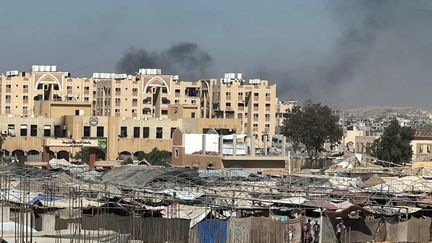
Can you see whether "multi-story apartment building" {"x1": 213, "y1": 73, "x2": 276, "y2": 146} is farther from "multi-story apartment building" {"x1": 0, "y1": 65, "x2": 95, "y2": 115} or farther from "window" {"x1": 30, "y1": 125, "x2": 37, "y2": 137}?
"window" {"x1": 30, "y1": 125, "x2": 37, "y2": 137}

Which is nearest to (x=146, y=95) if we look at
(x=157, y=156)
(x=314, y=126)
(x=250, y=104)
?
(x=250, y=104)

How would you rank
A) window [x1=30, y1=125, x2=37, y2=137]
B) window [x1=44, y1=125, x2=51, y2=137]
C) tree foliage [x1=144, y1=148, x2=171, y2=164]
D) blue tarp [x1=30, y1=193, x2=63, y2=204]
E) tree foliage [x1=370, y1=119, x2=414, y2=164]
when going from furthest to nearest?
window [x1=44, y1=125, x2=51, y2=137]
window [x1=30, y1=125, x2=37, y2=137]
tree foliage [x1=144, y1=148, x2=171, y2=164]
tree foliage [x1=370, y1=119, x2=414, y2=164]
blue tarp [x1=30, y1=193, x2=63, y2=204]

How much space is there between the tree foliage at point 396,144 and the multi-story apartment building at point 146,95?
2354 centimetres

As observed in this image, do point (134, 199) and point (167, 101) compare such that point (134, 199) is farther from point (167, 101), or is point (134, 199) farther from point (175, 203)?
point (167, 101)

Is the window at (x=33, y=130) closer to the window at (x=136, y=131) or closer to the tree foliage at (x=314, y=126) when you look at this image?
the window at (x=136, y=131)

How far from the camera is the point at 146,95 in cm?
8531

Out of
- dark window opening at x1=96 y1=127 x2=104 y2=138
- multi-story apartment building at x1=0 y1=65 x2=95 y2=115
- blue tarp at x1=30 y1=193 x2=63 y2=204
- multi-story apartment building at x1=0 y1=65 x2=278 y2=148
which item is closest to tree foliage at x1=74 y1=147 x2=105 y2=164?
dark window opening at x1=96 y1=127 x2=104 y2=138

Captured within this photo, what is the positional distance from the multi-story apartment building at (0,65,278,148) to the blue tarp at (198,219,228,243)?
5884 centimetres

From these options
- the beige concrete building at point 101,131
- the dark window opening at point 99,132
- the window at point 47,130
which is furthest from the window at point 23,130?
the dark window opening at point 99,132

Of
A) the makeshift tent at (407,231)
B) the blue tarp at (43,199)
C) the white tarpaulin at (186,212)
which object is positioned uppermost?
the blue tarp at (43,199)

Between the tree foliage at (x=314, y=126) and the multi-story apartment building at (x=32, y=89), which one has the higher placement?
the multi-story apartment building at (x=32, y=89)

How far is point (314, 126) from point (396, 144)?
7236 millimetres

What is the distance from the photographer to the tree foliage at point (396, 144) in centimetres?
5947

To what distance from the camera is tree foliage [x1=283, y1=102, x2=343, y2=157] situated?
65.6 m
